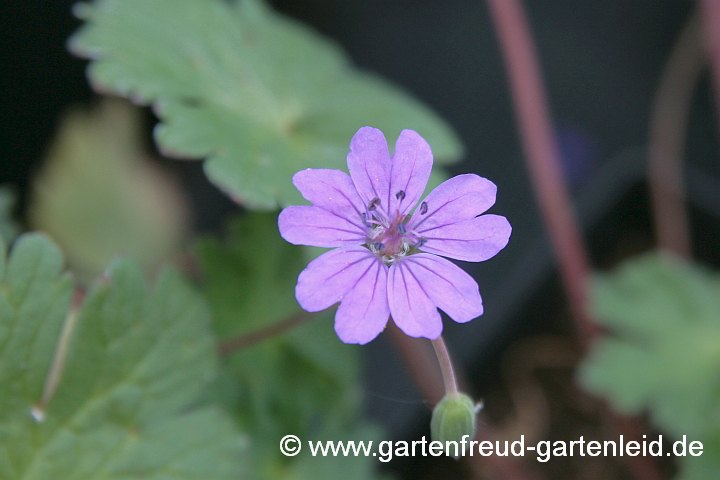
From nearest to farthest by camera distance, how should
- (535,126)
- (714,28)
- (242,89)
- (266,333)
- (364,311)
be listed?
(364,311)
(266,333)
(242,89)
(535,126)
(714,28)

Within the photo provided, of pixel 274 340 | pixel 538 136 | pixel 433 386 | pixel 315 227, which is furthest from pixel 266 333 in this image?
pixel 538 136

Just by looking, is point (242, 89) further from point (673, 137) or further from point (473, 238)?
point (673, 137)

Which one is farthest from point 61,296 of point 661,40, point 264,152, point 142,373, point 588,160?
point 661,40

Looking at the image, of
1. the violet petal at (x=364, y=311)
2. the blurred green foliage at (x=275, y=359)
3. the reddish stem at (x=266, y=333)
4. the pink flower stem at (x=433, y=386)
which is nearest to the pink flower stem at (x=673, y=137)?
the pink flower stem at (x=433, y=386)

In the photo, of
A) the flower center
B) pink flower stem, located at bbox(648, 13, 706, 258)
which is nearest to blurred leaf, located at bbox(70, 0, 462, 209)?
the flower center

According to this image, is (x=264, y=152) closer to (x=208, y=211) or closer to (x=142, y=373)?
(x=142, y=373)
